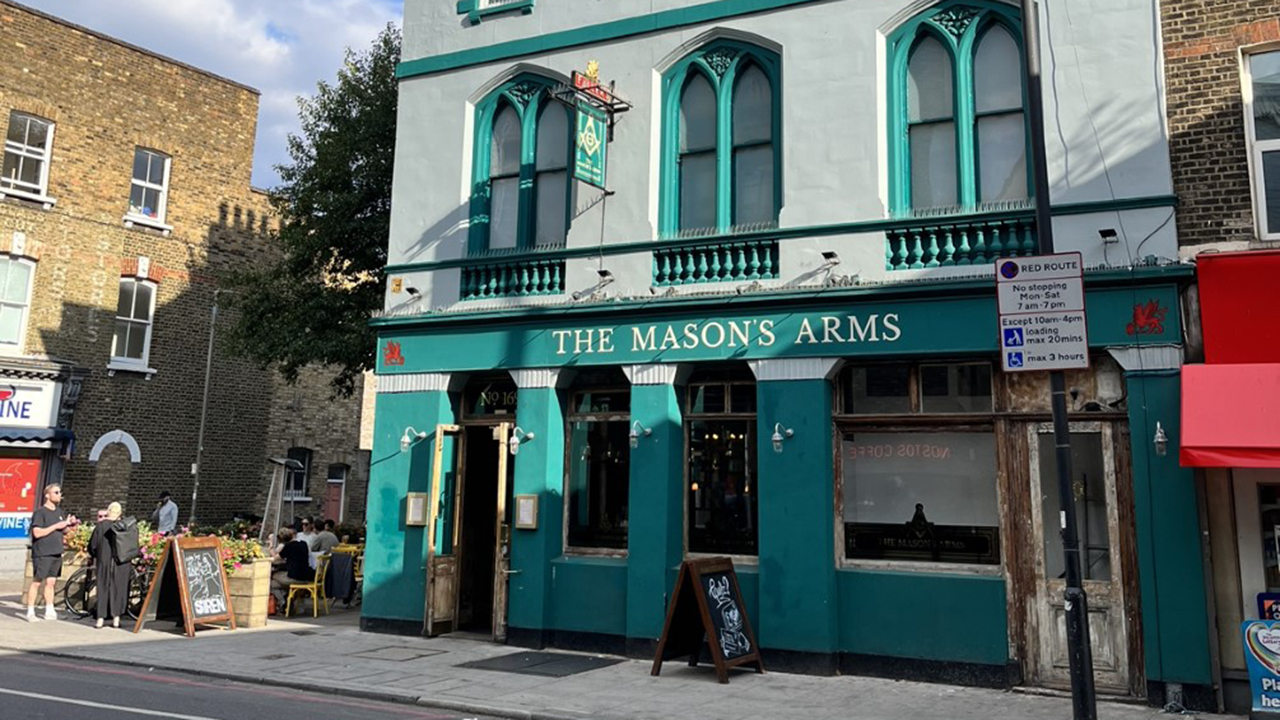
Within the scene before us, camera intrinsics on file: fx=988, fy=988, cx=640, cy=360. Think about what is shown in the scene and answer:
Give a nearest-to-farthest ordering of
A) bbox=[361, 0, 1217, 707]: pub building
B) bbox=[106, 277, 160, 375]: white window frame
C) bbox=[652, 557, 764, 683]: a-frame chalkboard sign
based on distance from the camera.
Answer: bbox=[361, 0, 1217, 707]: pub building, bbox=[652, 557, 764, 683]: a-frame chalkboard sign, bbox=[106, 277, 160, 375]: white window frame

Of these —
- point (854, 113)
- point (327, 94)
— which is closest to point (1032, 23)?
point (854, 113)

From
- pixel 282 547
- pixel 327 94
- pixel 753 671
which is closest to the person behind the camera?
pixel 753 671

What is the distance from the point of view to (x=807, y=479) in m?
11.1

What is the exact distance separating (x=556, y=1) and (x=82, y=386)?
15.2 meters


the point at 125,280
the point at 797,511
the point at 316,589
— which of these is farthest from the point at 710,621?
the point at 125,280

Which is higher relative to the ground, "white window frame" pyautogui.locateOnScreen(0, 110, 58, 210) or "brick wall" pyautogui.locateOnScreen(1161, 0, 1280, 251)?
"white window frame" pyautogui.locateOnScreen(0, 110, 58, 210)

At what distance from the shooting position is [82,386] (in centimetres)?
2217

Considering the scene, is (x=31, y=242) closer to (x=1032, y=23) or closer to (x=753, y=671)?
(x=753, y=671)

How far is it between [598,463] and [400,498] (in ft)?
9.51

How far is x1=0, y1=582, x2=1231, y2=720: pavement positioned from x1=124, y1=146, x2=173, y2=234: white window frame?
1238 cm

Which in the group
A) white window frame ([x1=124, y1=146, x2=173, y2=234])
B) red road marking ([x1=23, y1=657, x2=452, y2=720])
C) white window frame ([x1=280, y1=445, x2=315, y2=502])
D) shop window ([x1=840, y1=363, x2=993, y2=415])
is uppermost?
white window frame ([x1=124, y1=146, x2=173, y2=234])

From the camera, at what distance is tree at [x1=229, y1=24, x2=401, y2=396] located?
1830cm

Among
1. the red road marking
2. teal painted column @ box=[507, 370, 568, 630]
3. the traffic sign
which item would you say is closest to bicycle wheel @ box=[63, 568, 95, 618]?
the red road marking

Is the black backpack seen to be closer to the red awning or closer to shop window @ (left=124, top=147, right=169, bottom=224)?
shop window @ (left=124, top=147, right=169, bottom=224)
